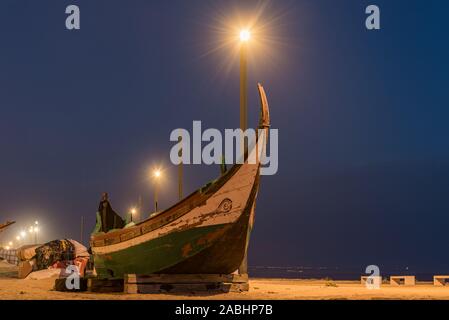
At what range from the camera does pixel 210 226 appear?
16.5 metres

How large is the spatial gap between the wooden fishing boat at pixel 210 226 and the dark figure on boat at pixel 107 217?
4.18 m

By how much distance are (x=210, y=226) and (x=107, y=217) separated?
20.1ft

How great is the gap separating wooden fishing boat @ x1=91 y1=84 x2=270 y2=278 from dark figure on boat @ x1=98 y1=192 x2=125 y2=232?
13.7 feet

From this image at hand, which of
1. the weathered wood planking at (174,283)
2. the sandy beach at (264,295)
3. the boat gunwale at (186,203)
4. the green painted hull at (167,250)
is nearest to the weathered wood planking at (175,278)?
the weathered wood planking at (174,283)

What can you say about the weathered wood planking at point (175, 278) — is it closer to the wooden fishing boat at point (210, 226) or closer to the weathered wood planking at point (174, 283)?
the weathered wood planking at point (174, 283)

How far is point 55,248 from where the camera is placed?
32094mm

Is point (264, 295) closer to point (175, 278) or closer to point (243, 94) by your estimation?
point (175, 278)

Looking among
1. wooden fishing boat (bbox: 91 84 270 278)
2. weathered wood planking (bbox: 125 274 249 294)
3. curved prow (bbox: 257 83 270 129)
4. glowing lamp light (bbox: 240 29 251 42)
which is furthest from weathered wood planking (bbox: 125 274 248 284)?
glowing lamp light (bbox: 240 29 251 42)

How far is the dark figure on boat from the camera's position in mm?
21188

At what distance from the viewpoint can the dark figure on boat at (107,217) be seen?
2119 cm

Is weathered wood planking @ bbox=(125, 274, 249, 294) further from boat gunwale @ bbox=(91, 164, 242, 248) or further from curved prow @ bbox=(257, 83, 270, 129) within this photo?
curved prow @ bbox=(257, 83, 270, 129)
